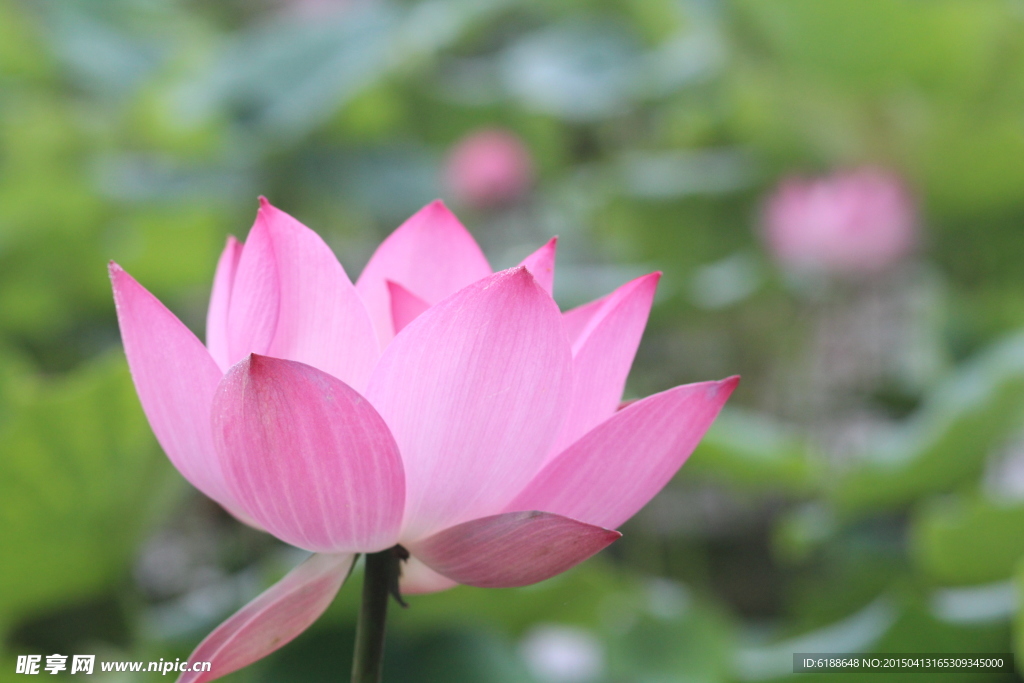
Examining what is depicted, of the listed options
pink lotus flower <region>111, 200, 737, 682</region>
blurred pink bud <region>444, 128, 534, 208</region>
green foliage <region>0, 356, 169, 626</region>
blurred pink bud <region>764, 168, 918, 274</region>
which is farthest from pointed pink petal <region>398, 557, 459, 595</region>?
blurred pink bud <region>444, 128, 534, 208</region>

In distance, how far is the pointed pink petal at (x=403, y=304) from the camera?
20 cm

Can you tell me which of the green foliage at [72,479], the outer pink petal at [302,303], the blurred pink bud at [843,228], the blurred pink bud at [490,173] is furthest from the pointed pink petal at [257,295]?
the blurred pink bud at [490,173]

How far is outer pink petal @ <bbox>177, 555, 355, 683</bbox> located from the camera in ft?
0.54

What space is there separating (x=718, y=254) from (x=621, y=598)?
0.69 meters

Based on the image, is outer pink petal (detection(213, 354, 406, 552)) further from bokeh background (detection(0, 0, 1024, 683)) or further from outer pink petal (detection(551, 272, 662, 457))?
bokeh background (detection(0, 0, 1024, 683))

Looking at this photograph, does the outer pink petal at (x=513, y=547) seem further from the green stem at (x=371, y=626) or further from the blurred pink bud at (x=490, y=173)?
the blurred pink bud at (x=490, y=173)

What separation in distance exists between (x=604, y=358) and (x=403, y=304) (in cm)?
5

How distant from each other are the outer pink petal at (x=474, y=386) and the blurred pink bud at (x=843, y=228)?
0.72m

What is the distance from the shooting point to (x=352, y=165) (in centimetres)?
115

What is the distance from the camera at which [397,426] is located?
6.7 inches

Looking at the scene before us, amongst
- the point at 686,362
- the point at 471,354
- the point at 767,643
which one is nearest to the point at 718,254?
the point at 686,362

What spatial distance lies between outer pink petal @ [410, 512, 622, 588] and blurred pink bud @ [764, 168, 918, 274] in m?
0.72

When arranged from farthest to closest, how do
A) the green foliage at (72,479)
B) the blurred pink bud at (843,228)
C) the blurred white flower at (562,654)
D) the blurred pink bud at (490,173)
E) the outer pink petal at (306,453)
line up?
the blurred pink bud at (490,173), the blurred pink bud at (843,228), the blurred white flower at (562,654), the green foliage at (72,479), the outer pink petal at (306,453)

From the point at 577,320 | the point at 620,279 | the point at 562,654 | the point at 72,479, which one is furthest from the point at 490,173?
the point at 577,320
